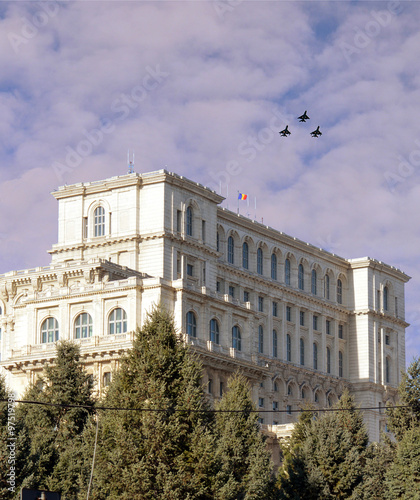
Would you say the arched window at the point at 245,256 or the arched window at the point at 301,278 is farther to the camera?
the arched window at the point at 301,278

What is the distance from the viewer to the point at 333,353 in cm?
14538

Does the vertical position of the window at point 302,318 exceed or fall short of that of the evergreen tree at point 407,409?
it exceeds it

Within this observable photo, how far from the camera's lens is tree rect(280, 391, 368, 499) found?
76812 millimetres

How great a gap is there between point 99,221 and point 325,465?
4929 cm

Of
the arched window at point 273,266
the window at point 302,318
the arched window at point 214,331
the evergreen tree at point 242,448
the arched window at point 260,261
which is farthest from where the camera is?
the window at point 302,318

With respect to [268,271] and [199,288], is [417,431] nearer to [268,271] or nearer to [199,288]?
[199,288]

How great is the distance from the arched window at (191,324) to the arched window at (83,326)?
27.6ft

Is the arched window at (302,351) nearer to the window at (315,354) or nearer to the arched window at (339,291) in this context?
the window at (315,354)

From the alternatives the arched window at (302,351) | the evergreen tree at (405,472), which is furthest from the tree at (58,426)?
the arched window at (302,351)

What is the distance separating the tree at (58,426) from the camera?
70750mm

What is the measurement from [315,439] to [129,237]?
41.6 m

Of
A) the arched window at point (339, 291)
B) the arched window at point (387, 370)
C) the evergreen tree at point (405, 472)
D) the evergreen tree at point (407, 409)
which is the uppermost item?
the arched window at point (339, 291)

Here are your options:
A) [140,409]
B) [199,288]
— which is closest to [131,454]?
[140,409]

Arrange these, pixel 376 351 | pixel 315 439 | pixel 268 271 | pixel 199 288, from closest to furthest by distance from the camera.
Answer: pixel 315 439 < pixel 199 288 < pixel 268 271 < pixel 376 351
